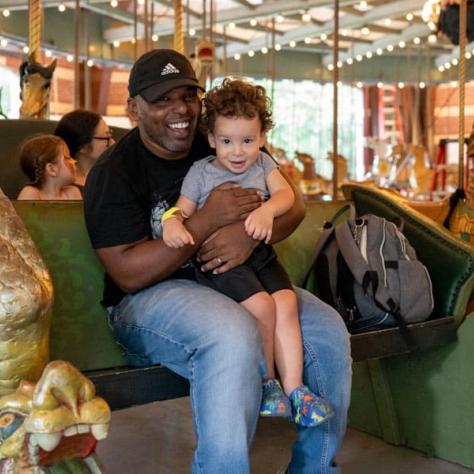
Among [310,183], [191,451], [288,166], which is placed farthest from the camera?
[310,183]

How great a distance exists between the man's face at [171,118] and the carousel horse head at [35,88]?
1.68 metres

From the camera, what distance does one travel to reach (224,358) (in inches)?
71.2

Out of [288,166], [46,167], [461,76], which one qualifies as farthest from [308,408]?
[288,166]

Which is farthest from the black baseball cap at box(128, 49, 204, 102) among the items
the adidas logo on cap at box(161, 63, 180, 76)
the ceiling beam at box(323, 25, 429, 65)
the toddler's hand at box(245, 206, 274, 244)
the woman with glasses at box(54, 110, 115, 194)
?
the ceiling beam at box(323, 25, 429, 65)

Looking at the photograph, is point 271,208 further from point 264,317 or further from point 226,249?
point 264,317

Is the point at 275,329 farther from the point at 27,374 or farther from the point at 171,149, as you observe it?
the point at 27,374

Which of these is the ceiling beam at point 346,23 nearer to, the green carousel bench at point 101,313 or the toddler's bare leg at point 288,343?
the green carousel bench at point 101,313

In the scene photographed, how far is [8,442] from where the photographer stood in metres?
1.19

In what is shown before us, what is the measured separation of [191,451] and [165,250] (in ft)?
4.11

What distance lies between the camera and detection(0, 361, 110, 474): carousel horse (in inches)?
45.4

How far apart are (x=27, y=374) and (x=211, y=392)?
492 mm

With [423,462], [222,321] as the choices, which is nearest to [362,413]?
[423,462]

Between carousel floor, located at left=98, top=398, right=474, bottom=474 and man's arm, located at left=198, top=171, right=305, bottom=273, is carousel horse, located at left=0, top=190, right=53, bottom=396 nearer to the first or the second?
man's arm, located at left=198, top=171, right=305, bottom=273

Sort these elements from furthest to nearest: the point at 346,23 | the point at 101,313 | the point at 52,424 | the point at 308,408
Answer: the point at 346,23 → the point at 101,313 → the point at 308,408 → the point at 52,424
